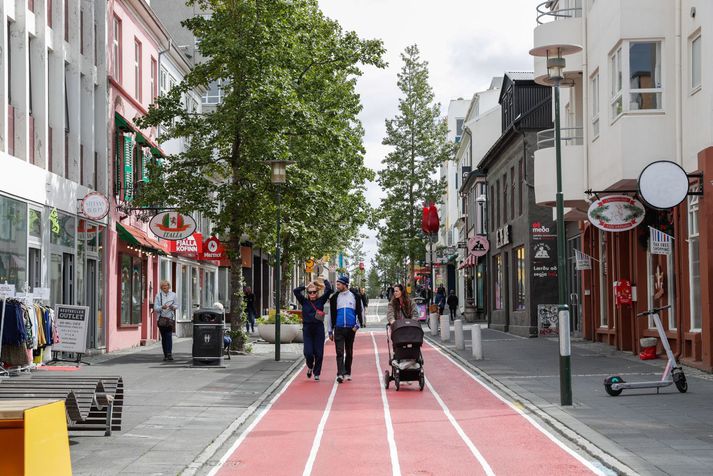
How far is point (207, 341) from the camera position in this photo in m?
23.7

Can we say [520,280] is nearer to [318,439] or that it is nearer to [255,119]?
[255,119]

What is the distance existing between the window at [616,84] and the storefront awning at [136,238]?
13478 millimetres

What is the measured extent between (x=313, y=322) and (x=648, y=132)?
26.4 ft

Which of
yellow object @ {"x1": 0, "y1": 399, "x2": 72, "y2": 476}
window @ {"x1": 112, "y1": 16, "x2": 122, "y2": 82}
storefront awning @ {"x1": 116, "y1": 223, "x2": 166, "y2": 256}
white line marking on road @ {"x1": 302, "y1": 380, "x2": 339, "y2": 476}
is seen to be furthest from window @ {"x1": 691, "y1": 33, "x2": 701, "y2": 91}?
yellow object @ {"x1": 0, "y1": 399, "x2": 72, "y2": 476}

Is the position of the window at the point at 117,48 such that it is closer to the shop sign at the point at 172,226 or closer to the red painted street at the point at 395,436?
the shop sign at the point at 172,226

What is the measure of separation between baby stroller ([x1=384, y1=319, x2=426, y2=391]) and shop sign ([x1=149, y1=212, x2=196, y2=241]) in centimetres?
1159

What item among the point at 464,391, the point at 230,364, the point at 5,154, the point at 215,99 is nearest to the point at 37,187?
the point at 5,154

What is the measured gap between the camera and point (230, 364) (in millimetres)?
24641

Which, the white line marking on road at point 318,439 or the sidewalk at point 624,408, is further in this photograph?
the sidewalk at point 624,408

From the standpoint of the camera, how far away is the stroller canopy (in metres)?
18.0

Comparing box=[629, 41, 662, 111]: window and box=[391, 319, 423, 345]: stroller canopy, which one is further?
box=[629, 41, 662, 111]: window

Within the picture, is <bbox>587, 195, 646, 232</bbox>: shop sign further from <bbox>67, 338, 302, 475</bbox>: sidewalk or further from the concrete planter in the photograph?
the concrete planter

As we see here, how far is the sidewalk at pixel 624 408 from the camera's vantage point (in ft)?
34.7

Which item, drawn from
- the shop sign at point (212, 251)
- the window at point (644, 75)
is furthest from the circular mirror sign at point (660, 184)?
the shop sign at point (212, 251)
